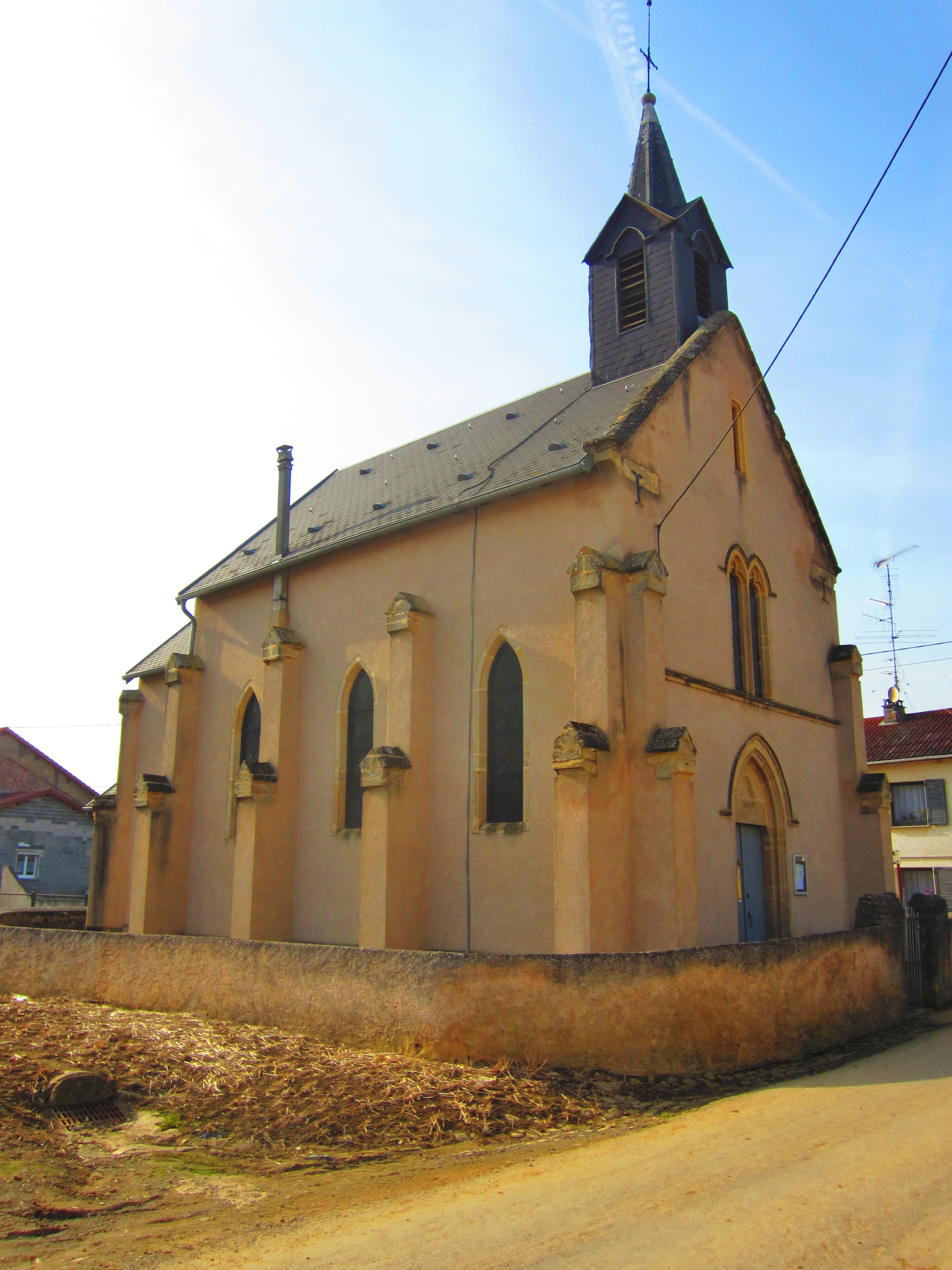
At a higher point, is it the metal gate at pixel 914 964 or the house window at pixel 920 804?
the house window at pixel 920 804

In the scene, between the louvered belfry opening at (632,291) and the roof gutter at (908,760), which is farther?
the roof gutter at (908,760)

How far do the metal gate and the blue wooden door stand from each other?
6.96 feet

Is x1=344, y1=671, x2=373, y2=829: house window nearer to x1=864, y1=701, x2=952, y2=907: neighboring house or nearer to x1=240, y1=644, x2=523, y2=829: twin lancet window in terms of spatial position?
x1=240, y1=644, x2=523, y2=829: twin lancet window

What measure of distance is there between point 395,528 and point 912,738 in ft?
68.7

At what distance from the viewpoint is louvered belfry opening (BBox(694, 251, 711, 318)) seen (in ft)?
64.2

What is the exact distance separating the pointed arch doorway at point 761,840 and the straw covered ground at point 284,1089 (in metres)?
7.50

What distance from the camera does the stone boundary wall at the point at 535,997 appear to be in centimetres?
941

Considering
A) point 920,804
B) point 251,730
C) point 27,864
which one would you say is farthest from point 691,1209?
point 27,864

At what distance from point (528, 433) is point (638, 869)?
8971mm

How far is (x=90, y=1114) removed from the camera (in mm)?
8094

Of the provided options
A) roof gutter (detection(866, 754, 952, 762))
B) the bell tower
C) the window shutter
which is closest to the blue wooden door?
the bell tower

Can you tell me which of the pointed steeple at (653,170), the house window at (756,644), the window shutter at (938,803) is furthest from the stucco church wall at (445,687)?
the window shutter at (938,803)

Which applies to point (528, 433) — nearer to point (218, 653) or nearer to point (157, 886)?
point (218, 653)

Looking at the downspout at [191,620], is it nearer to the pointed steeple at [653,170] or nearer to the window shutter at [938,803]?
the pointed steeple at [653,170]
